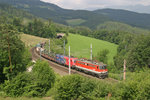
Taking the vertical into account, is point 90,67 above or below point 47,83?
above

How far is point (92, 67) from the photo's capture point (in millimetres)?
36062

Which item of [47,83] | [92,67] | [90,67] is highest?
[92,67]

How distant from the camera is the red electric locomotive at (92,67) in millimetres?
34469

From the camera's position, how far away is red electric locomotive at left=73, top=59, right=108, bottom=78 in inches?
1357

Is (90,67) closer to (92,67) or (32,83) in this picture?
(92,67)

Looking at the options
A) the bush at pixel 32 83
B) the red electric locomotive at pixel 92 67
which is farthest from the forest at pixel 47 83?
the red electric locomotive at pixel 92 67

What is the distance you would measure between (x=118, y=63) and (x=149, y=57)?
596 inches

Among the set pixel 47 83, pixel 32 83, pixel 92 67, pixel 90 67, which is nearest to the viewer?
pixel 32 83

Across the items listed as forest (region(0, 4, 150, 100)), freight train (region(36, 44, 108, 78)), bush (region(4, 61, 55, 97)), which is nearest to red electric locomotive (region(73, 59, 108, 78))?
freight train (region(36, 44, 108, 78))

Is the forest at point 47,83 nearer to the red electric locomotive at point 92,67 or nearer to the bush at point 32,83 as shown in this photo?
the bush at point 32,83

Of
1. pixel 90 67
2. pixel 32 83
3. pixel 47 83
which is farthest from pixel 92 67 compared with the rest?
pixel 32 83

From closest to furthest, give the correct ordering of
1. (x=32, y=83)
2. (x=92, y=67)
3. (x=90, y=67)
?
(x=32, y=83)
(x=92, y=67)
(x=90, y=67)

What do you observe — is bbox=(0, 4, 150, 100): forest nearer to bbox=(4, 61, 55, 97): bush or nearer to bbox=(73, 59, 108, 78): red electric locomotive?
bbox=(4, 61, 55, 97): bush

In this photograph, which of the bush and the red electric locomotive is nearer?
the bush
